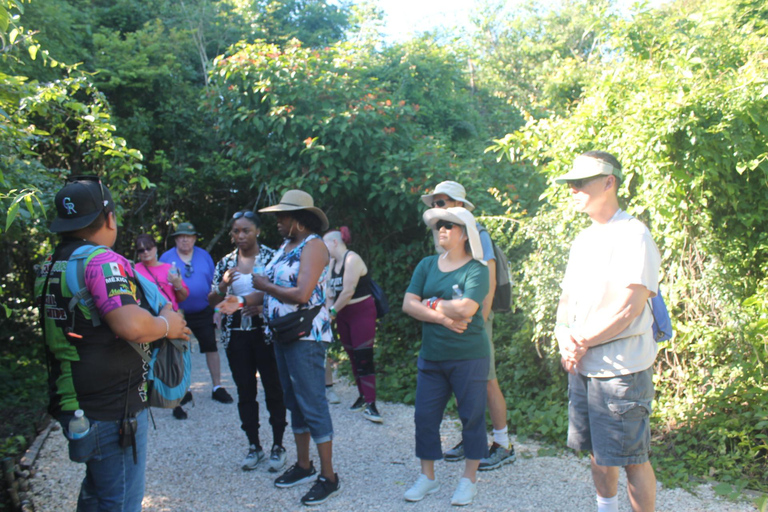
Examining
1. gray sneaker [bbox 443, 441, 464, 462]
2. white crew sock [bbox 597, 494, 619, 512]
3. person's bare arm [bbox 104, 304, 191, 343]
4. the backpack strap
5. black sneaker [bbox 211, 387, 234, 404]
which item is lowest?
gray sneaker [bbox 443, 441, 464, 462]

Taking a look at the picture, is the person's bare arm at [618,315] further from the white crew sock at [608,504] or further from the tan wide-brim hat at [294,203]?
the tan wide-brim hat at [294,203]

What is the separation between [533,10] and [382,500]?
82.0 feet

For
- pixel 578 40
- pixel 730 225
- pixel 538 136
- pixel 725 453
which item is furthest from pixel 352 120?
pixel 578 40

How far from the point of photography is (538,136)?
215 inches

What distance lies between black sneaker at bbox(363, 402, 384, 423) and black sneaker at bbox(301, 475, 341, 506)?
5.01ft

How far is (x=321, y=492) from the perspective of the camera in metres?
3.83

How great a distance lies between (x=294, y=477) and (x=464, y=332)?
154 centimetres

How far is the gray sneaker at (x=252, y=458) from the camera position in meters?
4.41

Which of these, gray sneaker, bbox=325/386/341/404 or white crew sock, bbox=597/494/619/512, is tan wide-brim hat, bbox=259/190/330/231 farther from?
gray sneaker, bbox=325/386/341/404

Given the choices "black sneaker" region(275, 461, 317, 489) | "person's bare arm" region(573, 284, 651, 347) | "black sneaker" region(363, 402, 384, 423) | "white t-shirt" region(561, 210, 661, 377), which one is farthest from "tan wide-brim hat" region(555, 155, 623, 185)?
"black sneaker" region(363, 402, 384, 423)

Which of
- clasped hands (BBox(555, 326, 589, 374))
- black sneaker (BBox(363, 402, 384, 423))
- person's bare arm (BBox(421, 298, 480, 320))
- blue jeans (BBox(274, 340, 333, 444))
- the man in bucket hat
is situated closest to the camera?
clasped hands (BBox(555, 326, 589, 374))

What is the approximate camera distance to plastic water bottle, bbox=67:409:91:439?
2434mm

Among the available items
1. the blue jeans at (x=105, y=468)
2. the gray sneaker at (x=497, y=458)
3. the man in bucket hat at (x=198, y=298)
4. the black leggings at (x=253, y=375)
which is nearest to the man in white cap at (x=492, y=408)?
the gray sneaker at (x=497, y=458)

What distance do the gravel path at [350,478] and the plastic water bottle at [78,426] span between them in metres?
1.60
